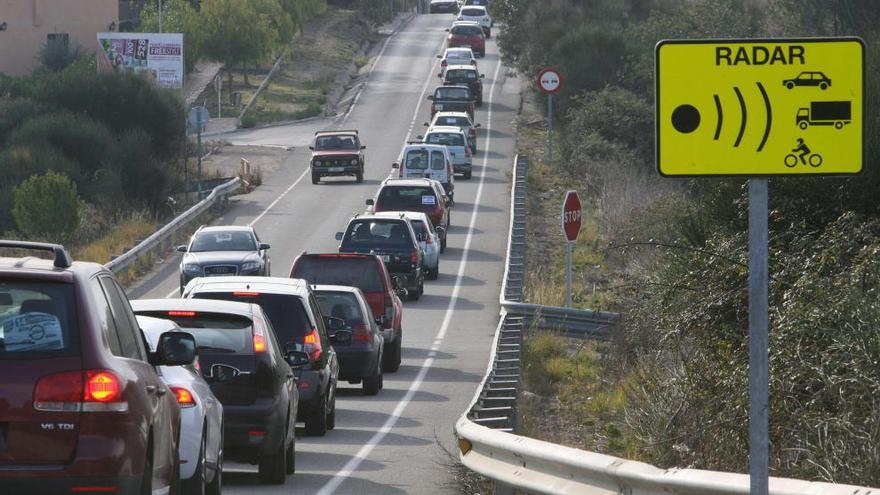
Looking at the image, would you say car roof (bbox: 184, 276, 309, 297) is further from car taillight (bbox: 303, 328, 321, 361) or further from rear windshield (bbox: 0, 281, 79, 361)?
rear windshield (bbox: 0, 281, 79, 361)

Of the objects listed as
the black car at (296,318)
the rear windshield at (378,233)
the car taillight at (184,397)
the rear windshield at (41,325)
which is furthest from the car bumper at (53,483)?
the rear windshield at (378,233)

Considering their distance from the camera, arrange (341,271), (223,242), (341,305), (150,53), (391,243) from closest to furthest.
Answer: (341,305)
(341,271)
(391,243)
(223,242)
(150,53)

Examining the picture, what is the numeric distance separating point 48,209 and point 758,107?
42.3 meters

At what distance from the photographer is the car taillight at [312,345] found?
54.2 ft

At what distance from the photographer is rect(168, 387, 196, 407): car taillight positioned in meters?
10.5

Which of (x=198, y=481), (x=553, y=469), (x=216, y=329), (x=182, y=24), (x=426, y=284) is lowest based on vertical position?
(x=426, y=284)

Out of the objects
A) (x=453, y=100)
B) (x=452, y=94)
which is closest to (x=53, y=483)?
(x=453, y=100)

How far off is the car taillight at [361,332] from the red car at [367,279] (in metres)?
3.14

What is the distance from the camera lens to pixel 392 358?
2491 centimetres

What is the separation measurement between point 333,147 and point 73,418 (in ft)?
159

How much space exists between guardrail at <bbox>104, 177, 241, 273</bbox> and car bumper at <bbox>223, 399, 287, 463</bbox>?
19.0 meters

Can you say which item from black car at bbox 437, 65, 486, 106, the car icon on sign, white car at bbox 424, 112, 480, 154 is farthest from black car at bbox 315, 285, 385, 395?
black car at bbox 437, 65, 486, 106

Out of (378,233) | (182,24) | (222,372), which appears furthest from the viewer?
(182,24)

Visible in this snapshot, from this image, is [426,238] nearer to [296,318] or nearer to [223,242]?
[223,242]
